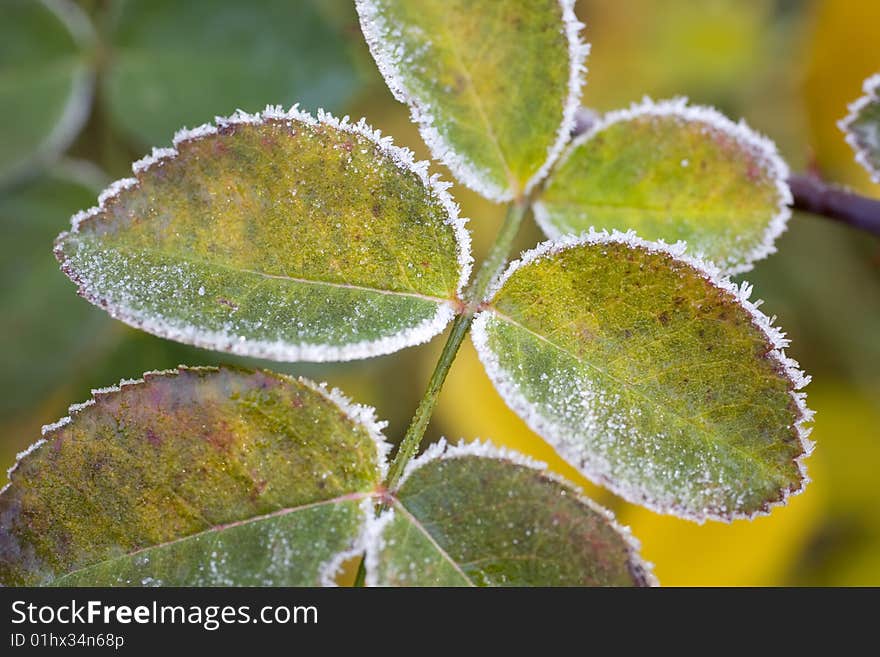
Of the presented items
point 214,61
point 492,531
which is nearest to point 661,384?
point 492,531

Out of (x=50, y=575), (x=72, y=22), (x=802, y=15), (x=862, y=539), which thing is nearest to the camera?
(x=50, y=575)

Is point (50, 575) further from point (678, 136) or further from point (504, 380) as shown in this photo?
point (678, 136)

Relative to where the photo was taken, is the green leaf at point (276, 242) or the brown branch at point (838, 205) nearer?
the green leaf at point (276, 242)

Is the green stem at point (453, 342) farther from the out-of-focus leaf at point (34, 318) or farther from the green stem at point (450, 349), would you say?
the out-of-focus leaf at point (34, 318)

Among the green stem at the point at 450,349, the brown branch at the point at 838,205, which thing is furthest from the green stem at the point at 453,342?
the brown branch at the point at 838,205
